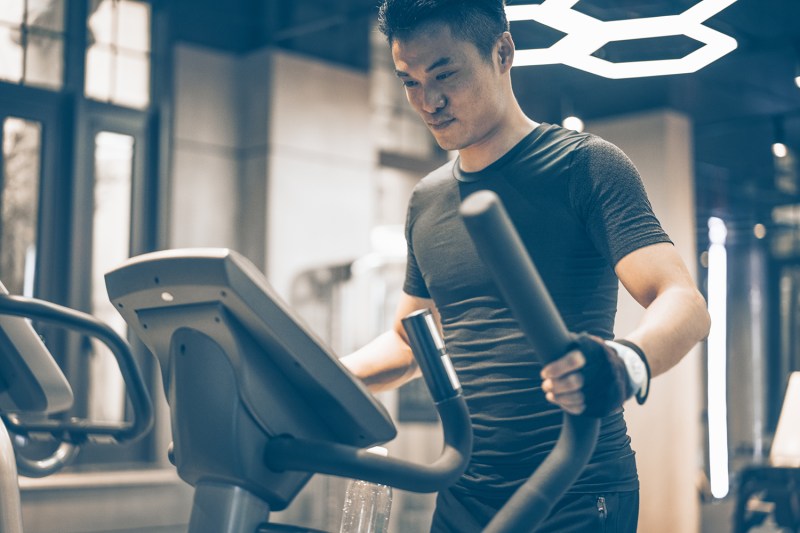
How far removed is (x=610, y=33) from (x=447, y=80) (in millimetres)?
2442

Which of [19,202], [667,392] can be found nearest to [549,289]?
[19,202]

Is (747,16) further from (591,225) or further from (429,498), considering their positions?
(591,225)

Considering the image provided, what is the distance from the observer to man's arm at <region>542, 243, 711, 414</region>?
0.79 metres

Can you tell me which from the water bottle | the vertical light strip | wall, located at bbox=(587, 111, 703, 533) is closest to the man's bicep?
the water bottle

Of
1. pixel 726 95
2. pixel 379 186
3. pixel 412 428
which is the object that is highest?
pixel 726 95

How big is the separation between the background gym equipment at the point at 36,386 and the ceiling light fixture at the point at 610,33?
1.97 m

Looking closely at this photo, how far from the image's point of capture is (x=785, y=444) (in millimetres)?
5191

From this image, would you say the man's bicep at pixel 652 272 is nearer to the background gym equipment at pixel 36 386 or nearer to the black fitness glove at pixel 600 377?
the black fitness glove at pixel 600 377

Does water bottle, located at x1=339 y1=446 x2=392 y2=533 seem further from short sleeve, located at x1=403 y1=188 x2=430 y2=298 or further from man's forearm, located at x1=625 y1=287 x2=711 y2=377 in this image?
man's forearm, located at x1=625 y1=287 x2=711 y2=377

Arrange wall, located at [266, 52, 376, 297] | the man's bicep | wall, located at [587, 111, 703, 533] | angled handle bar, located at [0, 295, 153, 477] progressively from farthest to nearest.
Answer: wall, located at [587, 111, 703, 533]
wall, located at [266, 52, 376, 297]
angled handle bar, located at [0, 295, 153, 477]
the man's bicep

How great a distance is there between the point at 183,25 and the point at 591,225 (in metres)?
5.28

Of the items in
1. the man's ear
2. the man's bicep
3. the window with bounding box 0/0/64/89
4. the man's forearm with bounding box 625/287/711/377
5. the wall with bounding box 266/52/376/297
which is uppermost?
the window with bounding box 0/0/64/89

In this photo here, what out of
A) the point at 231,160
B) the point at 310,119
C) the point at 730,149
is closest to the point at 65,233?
the point at 231,160

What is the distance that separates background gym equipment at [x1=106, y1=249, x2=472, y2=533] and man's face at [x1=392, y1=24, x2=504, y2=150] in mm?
488
